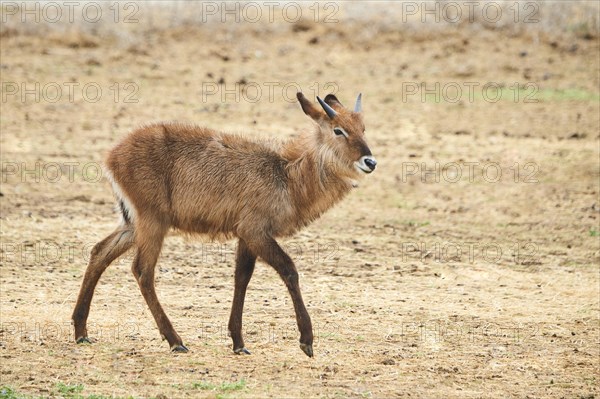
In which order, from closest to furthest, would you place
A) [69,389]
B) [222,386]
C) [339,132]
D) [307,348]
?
[69,389], [222,386], [307,348], [339,132]

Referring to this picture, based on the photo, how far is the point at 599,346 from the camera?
25.6 feet

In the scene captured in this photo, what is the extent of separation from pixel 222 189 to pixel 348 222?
417 centimetres

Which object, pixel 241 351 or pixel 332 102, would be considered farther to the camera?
pixel 332 102

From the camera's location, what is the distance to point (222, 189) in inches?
285

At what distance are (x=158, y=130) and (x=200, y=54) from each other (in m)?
9.35

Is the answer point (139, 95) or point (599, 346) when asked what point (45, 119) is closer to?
point (139, 95)

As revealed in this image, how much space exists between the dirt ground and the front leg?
8.7 inches
